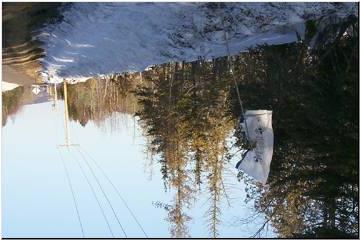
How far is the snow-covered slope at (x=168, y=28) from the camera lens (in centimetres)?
433

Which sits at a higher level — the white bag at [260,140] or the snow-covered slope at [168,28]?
the snow-covered slope at [168,28]

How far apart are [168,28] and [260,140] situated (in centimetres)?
135

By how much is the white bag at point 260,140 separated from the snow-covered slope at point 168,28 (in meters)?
0.83

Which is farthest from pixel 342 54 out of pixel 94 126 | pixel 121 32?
pixel 94 126

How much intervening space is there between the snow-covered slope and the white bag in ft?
2.73

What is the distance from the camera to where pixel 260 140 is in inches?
173

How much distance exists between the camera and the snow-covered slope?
4328 millimetres

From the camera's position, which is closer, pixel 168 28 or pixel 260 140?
pixel 260 140

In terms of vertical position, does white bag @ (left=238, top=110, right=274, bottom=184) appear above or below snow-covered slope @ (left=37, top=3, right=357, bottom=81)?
below

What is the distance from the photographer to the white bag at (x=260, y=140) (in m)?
4.37

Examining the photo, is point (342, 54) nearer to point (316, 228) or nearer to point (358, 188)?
point (358, 188)

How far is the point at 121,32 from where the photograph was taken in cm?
485

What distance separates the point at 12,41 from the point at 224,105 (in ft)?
7.58

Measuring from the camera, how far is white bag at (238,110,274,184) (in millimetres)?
4371
